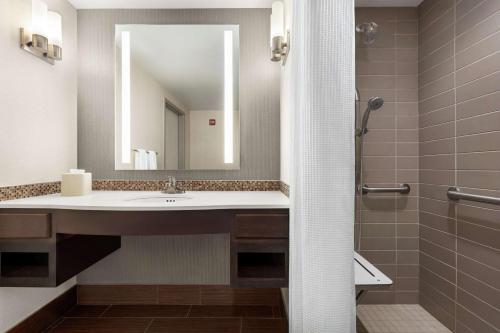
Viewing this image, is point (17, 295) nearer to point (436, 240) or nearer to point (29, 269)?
point (29, 269)

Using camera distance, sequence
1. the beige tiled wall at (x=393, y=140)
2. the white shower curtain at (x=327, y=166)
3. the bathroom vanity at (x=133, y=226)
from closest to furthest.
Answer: the white shower curtain at (x=327, y=166), the bathroom vanity at (x=133, y=226), the beige tiled wall at (x=393, y=140)

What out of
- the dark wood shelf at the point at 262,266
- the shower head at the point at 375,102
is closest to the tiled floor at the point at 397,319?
the dark wood shelf at the point at 262,266

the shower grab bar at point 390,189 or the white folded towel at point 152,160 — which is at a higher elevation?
the white folded towel at point 152,160

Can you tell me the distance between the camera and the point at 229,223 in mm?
1443

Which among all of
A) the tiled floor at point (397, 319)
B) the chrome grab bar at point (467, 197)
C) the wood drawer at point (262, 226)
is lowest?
the tiled floor at point (397, 319)

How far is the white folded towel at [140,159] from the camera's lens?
210 cm

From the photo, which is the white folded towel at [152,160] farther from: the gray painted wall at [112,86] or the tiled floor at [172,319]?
the tiled floor at [172,319]

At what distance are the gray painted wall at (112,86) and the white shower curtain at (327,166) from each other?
40.2 inches

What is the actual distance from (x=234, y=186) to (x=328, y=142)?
1.14 m

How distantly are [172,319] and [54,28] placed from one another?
1999 millimetres

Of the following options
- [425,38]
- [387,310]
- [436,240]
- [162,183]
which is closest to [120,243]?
[162,183]

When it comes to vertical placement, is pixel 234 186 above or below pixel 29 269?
above

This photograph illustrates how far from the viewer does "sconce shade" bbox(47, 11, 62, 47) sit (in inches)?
69.3

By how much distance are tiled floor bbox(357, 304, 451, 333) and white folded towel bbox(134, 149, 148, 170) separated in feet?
5.98
